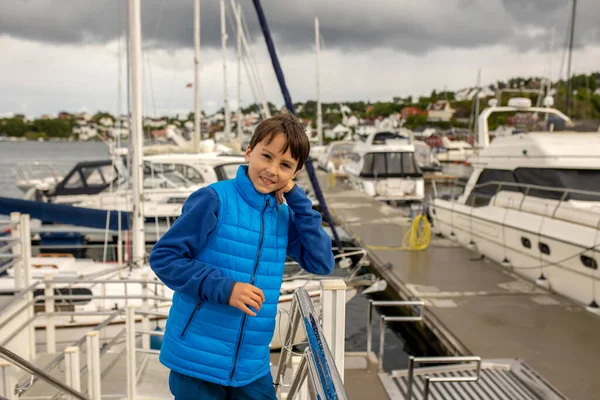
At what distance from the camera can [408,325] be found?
31.9 feet

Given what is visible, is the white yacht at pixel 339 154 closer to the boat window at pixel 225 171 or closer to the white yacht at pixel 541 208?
the boat window at pixel 225 171

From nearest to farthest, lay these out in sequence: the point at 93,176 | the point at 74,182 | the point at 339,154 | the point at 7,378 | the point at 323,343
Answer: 1. the point at 323,343
2. the point at 7,378
3. the point at 74,182
4. the point at 93,176
5. the point at 339,154

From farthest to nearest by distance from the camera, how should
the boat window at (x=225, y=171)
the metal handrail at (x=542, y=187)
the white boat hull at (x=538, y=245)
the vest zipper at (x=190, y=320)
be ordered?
the boat window at (x=225, y=171), the metal handrail at (x=542, y=187), the white boat hull at (x=538, y=245), the vest zipper at (x=190, y=320)

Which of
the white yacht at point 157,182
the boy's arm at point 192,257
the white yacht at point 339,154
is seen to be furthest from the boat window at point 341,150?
the boy's arm at point 192,257

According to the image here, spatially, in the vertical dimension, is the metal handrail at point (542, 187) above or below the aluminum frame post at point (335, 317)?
below

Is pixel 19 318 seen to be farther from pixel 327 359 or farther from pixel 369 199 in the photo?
pixel 369 199

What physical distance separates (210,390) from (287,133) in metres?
1.09

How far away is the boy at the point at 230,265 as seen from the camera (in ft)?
6.01

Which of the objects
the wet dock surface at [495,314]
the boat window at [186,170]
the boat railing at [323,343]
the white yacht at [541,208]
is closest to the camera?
the boat railing at [323,343]

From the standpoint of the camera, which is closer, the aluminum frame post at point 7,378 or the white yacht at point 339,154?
the aluminum frame post at point 7,378

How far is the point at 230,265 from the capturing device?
6.29 feet

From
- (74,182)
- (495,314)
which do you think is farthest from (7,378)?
(74,182)

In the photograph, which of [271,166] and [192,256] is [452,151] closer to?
[271,166]

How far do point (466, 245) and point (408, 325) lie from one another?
3.61 meters
